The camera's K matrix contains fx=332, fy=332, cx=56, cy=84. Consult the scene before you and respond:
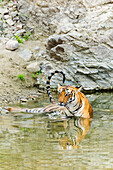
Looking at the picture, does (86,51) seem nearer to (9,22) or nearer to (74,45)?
(74,45)

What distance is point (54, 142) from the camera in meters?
3.82

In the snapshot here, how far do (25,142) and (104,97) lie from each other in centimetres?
449

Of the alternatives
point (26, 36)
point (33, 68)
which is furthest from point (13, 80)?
point (26, 36)

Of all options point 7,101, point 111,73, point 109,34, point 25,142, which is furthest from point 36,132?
point 109,34

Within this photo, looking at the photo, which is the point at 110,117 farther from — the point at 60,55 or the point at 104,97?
the point at 60,55

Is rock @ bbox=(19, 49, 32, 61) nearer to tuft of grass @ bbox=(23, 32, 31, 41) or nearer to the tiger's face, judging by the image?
tuft of grass @ bbox=(23, 32, 31, 41)

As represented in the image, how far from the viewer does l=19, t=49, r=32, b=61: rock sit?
9.66 meters

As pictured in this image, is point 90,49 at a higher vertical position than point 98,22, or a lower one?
lower

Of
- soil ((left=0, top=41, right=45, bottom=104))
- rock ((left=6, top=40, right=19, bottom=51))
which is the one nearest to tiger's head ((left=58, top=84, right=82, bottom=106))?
soil ((left=0, top=41, right=45, bottom=104))

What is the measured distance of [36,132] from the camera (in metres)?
4.48

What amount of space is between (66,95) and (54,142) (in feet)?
7.53

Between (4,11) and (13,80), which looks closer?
(13,80)

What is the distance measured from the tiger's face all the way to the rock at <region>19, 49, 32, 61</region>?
146 inches

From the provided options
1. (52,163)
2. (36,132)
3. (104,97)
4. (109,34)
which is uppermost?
(109,34)
